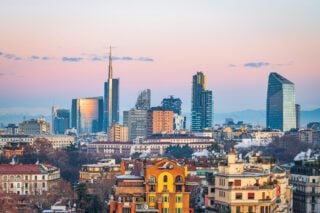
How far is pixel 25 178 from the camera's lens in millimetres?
102938

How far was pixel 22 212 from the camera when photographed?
225 feet

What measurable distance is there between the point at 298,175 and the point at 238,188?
66.3ft

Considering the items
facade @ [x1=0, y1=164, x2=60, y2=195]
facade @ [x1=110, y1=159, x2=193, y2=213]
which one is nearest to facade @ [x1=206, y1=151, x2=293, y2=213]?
facade @ [x1=110, y1=159, x2=193, y2=213]

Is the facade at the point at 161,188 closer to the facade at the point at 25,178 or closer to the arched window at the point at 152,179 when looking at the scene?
the arched window at the point at 152,179

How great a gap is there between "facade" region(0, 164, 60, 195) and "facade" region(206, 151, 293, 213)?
143 ft

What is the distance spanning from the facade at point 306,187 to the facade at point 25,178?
100 feet

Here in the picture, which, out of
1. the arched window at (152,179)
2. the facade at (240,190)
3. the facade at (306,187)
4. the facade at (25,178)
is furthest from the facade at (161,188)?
the facade at (25,178)

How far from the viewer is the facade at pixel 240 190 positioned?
55.4m

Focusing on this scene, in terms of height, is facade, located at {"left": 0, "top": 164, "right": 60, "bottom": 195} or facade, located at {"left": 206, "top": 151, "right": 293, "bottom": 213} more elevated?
facade, located at {"left": 206, "top": 151, "right": 293, "bottom": 213}

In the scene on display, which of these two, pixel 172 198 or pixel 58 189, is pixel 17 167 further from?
pixel 172 198

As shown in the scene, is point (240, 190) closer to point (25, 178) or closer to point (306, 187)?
point (306, 187)

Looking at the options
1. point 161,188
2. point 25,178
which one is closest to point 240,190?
point 161,188

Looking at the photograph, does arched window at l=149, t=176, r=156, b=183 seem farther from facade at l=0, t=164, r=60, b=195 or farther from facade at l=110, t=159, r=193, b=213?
facade at l=0, t=164, r=60, b=195

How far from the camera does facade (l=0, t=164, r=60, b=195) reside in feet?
330
